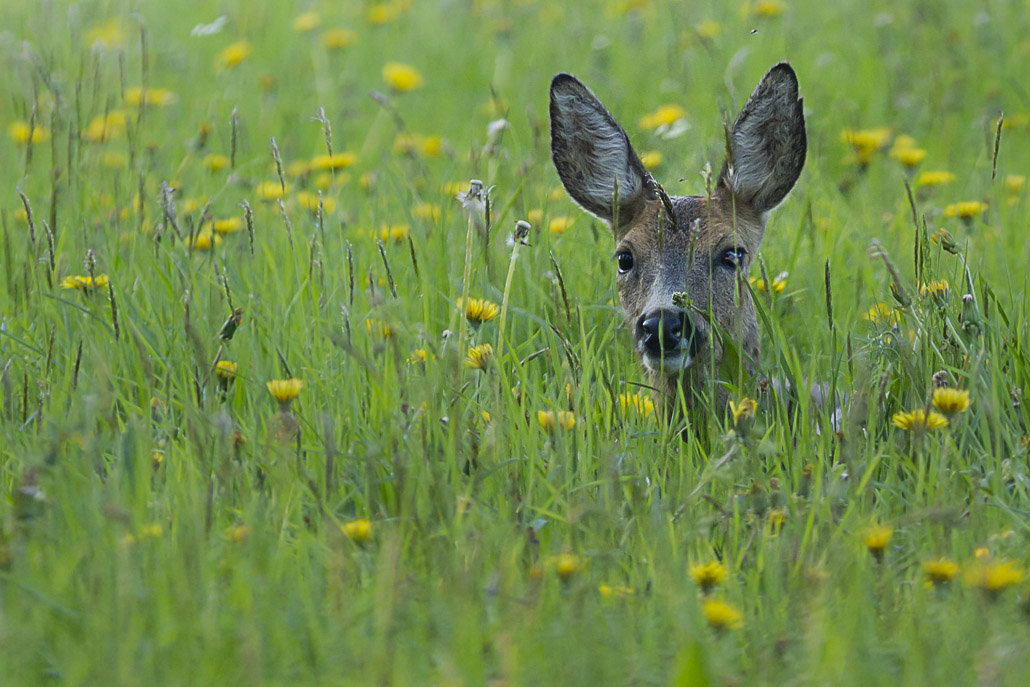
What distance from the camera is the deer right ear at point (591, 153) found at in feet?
15.4

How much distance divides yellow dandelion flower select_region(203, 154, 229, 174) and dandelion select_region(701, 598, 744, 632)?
14.7ft

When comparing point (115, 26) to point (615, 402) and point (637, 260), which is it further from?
point (615, 402)

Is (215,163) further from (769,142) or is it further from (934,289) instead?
(934,289)

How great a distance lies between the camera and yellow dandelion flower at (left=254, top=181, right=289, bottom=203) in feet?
18.5

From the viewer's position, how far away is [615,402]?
359 centimetres

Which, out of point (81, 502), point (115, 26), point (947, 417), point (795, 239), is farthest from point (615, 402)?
point (115, 26)

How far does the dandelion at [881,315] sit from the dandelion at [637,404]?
0.81m

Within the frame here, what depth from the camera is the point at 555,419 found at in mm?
3258

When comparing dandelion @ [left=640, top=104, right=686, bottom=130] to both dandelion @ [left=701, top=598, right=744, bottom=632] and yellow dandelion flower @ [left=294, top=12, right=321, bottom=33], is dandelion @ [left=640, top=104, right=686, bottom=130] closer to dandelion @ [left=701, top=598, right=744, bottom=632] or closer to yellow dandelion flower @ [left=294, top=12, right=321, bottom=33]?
yellow dandelion flower @ [left=294, top=12, right=321, bottom=33]

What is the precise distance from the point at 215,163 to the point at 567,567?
14.0 ft

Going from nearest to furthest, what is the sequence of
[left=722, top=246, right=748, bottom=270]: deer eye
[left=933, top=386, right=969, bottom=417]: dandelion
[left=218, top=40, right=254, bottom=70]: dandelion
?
[left=933, top=386, right=969, bottom=417]: dandelion, [left=722, top=246, right=748, bottom=270]: deer eye, [left=218, top=40, right=254, bottom=70]: dandelion

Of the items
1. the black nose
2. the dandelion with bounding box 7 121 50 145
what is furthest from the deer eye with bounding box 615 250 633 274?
the dandelion with bounding box 7 121 50 145

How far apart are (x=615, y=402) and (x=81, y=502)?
1.52m

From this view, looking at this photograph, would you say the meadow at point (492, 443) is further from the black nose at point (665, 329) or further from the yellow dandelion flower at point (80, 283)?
Answer: the black nose at point (665, 329)
